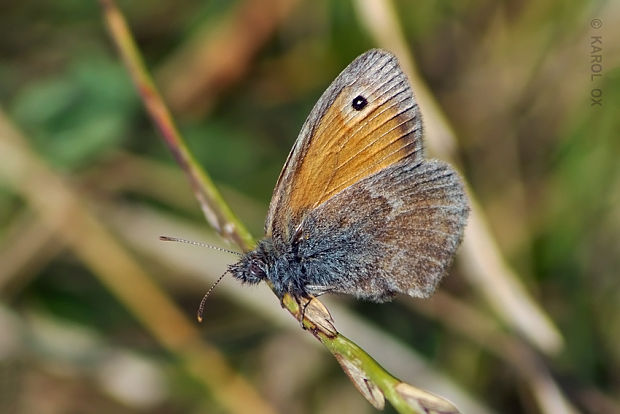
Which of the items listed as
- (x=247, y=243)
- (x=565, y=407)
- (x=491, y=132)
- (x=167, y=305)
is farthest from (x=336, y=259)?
(x=491, y=132)

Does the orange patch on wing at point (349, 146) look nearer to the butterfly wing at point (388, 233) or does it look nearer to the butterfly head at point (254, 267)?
the butterfly wing at point (388, 233)

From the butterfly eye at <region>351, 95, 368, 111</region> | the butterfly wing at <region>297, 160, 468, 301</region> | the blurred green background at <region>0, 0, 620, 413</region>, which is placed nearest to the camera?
the butterfly wing at <region>297, 160, 468, 301</region>

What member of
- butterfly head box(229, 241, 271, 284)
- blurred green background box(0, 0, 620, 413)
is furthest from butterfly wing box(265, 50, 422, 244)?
blurred green background box(0, 0, 620, 413)

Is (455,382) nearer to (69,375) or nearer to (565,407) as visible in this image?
(565,407)

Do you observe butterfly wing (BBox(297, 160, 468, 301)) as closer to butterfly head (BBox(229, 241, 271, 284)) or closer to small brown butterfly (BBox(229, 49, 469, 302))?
small brown butterfly (BBox(229, 49, 469, 302))

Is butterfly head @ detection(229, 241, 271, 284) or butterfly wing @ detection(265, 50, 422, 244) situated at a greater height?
butterfly wing @ detection(265, 50, 422, 244)

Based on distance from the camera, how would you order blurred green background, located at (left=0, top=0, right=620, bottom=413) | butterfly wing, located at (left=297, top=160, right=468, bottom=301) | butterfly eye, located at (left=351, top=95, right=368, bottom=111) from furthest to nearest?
blurred green background, located at (left=0, top=0, right=620, bottom=413) → butterfly eye, located at (left=351, top=95, right=368, bottom=111) → butterfly wing, located at (left=297, top=160, right=468, bottom=301)

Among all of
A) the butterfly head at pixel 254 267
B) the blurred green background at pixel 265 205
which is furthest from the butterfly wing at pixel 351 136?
the blurred green background at pixel 265 205
